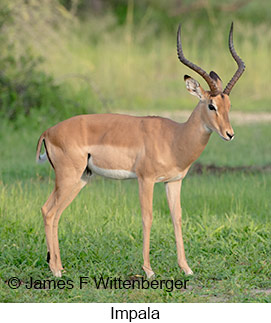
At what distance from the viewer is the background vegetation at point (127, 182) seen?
642 centimetres

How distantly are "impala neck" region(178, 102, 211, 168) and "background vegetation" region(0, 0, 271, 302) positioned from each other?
40.9 inches

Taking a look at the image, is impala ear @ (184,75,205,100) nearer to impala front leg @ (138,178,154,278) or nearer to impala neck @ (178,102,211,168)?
impala neck @ (178,102,211,168)

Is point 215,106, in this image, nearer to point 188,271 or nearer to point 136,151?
point 136,151

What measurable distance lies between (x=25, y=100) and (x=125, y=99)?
4.60 m

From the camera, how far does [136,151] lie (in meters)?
6.13

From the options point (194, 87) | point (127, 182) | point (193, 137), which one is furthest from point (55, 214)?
point (127, 182)

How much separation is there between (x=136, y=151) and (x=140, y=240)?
1.29 meters

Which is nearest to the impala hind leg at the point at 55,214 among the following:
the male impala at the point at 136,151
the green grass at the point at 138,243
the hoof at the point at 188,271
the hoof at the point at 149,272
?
the male impala at the point at 136,151

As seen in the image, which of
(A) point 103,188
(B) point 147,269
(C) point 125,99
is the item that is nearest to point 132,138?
(B) point 147,269

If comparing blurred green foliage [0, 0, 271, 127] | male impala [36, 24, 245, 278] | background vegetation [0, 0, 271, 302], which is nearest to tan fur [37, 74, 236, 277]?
male impala [36, 24, 245, 278]

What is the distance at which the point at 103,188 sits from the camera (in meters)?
8.59

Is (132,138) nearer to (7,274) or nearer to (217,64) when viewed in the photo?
(7,274)

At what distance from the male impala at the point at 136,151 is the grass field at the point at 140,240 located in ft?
1.00

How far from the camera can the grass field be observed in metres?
5.97
